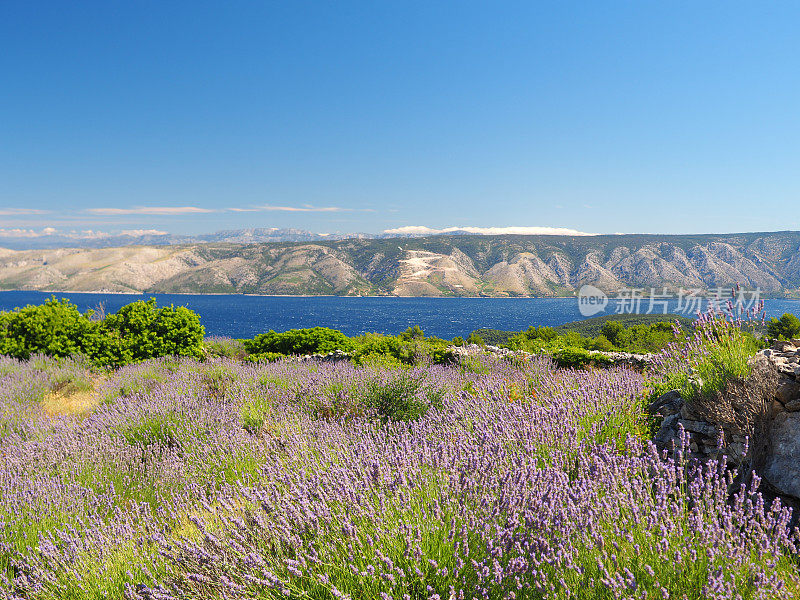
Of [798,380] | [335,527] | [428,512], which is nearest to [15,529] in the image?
[335,527]

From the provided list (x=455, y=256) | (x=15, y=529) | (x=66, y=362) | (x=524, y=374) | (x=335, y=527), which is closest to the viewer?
(x=335, y=527)

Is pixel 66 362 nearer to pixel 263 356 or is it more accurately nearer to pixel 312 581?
pixel 263 356

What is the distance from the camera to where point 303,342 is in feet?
40.8

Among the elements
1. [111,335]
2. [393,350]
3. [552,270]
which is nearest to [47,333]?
[111,335]

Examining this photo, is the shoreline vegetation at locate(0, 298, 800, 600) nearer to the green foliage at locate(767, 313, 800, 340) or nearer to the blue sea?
the green foliage at locate(767, 313, 800, 340)

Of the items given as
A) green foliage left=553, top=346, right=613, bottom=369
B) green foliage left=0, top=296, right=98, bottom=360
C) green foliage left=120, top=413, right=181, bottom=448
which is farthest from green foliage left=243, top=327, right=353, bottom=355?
green foliage left=120, top=413, right=181, bottom=448

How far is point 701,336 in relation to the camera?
4125 millimetres

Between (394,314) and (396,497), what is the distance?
123 meters

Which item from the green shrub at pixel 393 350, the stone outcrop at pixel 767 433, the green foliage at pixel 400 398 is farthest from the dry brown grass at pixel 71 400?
the stone outcrop at pixel 767 433

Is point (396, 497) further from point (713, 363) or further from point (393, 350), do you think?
point (393, 350)

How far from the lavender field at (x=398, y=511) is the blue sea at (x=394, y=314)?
76.8 metres

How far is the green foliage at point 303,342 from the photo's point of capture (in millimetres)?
12210

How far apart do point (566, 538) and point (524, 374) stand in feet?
14.8

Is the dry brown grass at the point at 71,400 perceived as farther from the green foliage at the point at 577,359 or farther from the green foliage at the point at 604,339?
the green foliage at the point at 604,339
